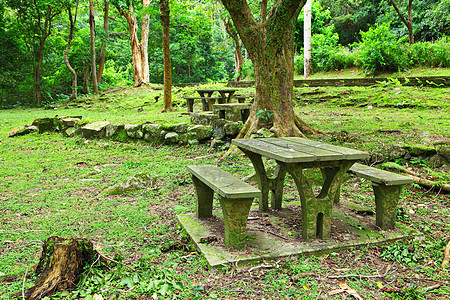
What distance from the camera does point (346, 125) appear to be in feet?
22.1

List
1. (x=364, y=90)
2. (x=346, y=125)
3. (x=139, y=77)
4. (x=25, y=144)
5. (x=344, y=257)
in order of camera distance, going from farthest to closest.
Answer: (x=139, y=77) < (x=364, y=90) < (x=25, y=144) < (x=346, y=125) < (x=344, y=257)

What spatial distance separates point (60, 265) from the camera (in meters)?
2.27

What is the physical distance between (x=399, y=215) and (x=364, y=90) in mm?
7119

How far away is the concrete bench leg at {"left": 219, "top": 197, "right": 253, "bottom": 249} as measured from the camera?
2631mm

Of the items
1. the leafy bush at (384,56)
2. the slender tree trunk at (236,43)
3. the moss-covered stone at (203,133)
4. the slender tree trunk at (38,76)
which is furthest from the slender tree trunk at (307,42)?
the slender tree trunk at (38,76)

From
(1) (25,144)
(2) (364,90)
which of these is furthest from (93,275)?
(2) (364,90)

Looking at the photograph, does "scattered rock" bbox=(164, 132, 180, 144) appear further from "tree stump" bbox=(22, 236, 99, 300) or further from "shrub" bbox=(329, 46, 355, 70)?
"shrub" bbox=(329, 46, 355, 70)

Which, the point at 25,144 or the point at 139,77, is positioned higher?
the point at 139,77

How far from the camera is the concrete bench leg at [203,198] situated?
11.1 feet

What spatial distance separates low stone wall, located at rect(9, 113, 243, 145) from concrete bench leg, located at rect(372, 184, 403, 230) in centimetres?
404

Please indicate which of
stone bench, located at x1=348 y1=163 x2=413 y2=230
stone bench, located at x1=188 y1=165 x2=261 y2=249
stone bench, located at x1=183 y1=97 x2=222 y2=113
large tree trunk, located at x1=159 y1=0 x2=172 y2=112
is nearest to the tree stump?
stone bench, located at x1=188 y1=165 x2=261 y2=249

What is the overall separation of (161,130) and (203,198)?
4.42 metres

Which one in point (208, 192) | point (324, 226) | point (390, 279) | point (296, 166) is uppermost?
point (296, 166)

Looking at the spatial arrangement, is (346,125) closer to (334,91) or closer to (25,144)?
(334,91)
